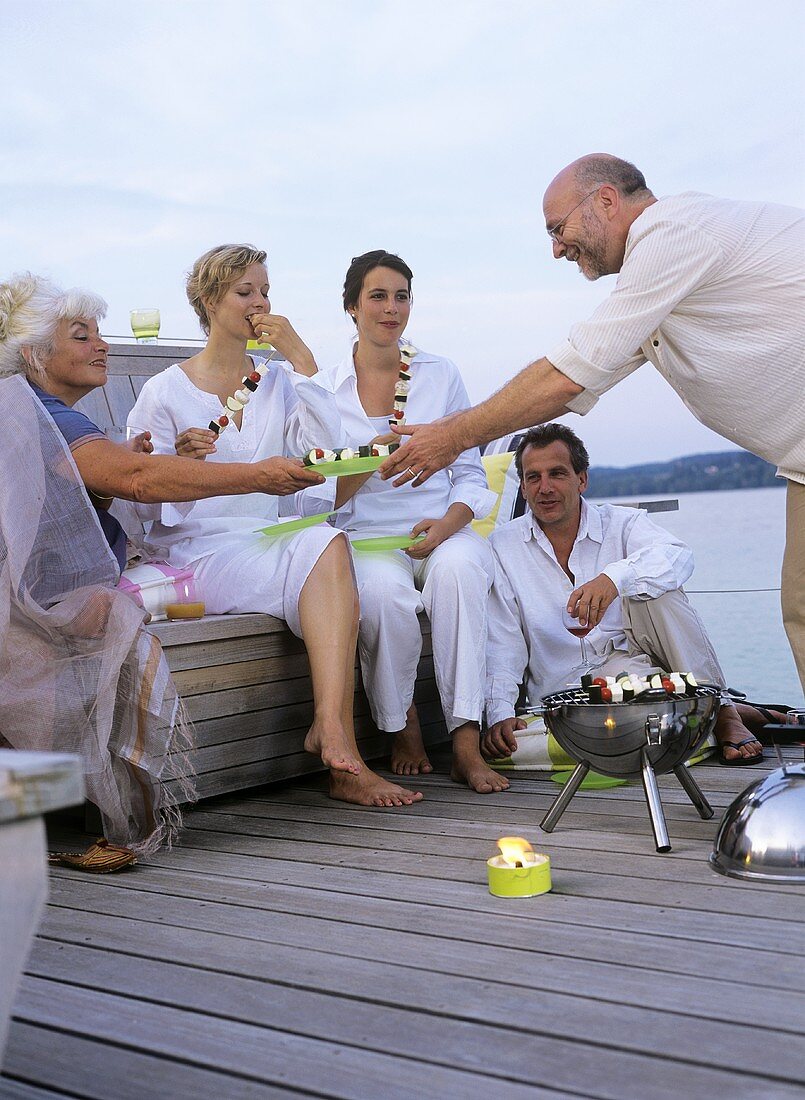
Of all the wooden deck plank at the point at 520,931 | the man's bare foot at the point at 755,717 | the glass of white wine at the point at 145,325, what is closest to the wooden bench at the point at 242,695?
the wooden deck plank at the point at 520,931

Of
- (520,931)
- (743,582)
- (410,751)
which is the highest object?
(520,931)

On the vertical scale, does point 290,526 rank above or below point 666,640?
above

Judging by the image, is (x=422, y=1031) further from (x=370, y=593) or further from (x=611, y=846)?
(x=370, y=593)

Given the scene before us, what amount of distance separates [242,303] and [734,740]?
5.88 feet

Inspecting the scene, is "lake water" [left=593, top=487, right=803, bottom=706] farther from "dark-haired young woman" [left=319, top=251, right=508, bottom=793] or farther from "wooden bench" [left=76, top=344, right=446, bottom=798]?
"wooden bench" [left=76, top=344, right=446, bottom=798]

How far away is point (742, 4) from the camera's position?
321 inches

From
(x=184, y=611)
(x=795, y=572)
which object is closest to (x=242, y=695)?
(x=184, y=611)

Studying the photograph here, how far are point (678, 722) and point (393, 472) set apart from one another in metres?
0.88

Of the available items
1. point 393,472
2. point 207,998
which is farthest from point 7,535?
point 207,998

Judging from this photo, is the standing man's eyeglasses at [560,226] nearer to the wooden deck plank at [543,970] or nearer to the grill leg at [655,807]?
the grill leg at [655,807]

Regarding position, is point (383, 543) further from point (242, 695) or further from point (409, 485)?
point (242, 695)

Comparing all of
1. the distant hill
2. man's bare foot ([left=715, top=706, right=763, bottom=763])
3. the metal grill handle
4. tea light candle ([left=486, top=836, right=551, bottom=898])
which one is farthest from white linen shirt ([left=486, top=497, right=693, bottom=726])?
the distant hill

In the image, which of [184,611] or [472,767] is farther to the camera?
[472,767]

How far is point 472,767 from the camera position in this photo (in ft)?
10.1
